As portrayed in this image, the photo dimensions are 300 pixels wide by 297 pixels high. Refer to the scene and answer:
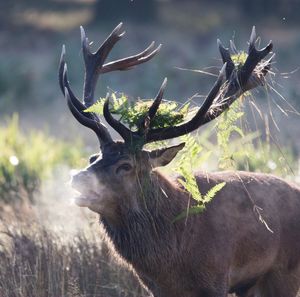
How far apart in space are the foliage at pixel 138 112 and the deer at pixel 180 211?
0.17ft

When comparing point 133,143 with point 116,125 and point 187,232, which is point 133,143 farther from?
point 187,232

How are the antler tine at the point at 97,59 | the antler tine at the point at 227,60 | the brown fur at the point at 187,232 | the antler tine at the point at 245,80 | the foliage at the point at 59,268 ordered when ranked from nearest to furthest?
the brown fur at the point at 187,232 → the antler tine at the point at 245,80 → the antler tine at the point at 227,60 → the antler tine at the point at 97,59 → the foliage at the point at 59,268

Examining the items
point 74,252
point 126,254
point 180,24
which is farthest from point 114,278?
point 180,24

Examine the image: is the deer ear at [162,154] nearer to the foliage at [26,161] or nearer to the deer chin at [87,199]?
the deer chin at [87,199]

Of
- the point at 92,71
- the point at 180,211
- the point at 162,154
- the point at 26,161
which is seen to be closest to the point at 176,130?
the point at 162,154

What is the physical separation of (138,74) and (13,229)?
1911 cm

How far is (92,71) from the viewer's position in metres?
7.47

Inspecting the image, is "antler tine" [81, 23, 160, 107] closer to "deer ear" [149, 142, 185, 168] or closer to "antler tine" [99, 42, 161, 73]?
"antler tine" [99, 42, 161, 73]

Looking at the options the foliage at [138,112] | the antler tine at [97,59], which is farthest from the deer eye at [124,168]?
the antler tine at [97,59]

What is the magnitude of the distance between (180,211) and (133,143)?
2.04ft

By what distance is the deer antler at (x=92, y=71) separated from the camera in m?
6.75

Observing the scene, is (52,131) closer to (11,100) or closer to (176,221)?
(11,100)

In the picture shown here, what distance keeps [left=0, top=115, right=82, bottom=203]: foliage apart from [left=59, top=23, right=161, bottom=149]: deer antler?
2582 mm

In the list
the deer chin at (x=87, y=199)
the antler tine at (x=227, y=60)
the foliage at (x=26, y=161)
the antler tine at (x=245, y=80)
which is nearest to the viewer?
the deer chin at (x=87, y=199)
